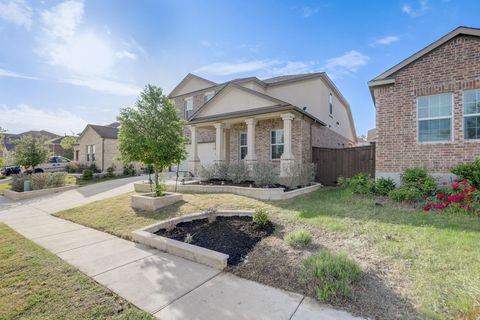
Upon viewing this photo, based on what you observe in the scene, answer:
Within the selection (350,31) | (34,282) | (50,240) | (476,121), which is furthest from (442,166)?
(50,240)

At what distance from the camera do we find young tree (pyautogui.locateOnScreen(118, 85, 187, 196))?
7836 millimetres

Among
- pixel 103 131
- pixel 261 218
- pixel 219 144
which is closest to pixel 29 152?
pixel 103 131

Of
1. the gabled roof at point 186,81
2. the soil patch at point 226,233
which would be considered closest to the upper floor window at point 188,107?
the gabled roof at point 186,81

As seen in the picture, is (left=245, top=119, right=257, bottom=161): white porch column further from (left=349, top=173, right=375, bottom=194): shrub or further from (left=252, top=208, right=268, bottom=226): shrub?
(left=252, top=208, right=268, bottom=226): shrub

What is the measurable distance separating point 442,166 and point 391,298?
758 cm

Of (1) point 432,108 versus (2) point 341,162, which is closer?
(1) point 432,108

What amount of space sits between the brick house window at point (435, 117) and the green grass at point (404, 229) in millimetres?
3361

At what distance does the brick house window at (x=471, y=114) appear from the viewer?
7.48 metres

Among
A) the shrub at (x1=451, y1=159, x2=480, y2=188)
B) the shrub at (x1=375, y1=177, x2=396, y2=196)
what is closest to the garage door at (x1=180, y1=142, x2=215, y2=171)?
the shrub at (x1=375, y1=177, x2=396, y2=196)

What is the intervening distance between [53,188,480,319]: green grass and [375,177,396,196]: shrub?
76 centimetres

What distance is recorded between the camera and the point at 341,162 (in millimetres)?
11836

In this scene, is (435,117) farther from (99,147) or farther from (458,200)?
(99,147)

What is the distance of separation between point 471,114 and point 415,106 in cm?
157

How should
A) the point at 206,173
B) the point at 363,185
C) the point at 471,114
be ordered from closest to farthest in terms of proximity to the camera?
1. the point at 471,114
2. the point at 363,185
3. the point at 206,173
